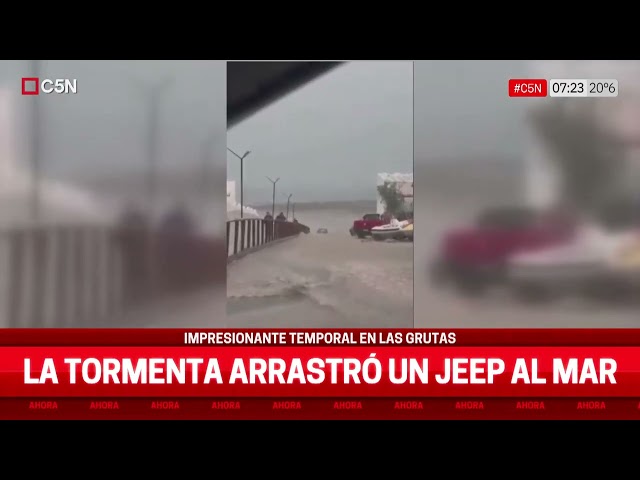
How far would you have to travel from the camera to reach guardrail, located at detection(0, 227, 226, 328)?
4645 millimetres

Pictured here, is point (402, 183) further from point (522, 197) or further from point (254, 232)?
point (254, 232)

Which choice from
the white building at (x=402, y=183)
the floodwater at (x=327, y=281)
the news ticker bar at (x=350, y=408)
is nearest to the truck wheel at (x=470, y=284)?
the floodwater at (x=327, y=281)

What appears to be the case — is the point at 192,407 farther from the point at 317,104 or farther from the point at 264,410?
the point at 317,104

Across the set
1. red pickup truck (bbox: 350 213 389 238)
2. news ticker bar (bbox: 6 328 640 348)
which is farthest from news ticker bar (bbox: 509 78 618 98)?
news ticker bar (bbox: 6 328 640 348)

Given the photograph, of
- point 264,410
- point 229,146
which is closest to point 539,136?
point 229,146

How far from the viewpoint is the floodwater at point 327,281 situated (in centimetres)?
463

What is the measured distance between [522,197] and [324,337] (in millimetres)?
1867

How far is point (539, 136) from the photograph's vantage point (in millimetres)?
4629

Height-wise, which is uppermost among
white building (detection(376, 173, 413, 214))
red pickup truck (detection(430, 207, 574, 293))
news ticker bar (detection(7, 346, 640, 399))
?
white building (detection(376, 173, 413, 214))

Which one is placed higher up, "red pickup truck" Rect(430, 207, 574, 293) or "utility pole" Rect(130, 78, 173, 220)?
"utility pole" Rect(130, 78, 173, 220)

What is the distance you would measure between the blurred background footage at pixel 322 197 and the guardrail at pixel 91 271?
34 cm

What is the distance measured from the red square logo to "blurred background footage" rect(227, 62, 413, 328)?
1.48 metres

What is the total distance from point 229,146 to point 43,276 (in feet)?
5.78

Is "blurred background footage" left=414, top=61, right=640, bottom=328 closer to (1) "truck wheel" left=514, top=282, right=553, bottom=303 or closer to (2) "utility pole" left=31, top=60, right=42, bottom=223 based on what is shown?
(1) "truck wheel" left=514, top=282, right=553, bottom=303
